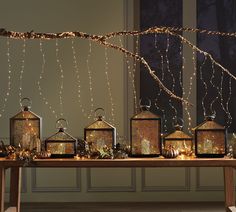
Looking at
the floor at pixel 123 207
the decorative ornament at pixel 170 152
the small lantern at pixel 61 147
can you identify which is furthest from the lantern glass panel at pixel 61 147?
the floor at pixel 123 207

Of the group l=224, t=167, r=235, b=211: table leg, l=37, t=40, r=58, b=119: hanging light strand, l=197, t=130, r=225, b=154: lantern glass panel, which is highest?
l=37, t=40, r=58, b=119: hanging light strand

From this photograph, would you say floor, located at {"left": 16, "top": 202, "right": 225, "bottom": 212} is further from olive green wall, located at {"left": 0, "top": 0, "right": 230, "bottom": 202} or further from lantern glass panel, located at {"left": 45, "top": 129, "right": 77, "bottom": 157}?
lantern glass panel, located at {"left": 45, "top": 129, "right": 77, "bottom": 157}

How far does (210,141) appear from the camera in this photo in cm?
381

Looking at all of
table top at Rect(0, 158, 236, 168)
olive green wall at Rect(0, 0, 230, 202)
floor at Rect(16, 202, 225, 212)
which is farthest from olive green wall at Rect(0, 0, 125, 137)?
table top at Rect(0, 158, 236, 168)

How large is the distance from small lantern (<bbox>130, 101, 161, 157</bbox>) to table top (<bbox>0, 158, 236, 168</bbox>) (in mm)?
125

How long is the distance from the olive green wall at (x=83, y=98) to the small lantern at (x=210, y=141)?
109 inches

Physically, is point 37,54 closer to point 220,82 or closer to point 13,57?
point 13,57

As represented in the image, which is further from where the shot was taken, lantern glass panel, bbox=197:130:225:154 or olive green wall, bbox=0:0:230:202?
olive green wall, bbox=0:0:230:202

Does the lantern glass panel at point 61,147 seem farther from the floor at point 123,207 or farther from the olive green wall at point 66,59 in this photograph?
the olive green wall at point 66,59

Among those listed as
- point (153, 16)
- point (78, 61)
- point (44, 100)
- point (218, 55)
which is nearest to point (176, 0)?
point (153, 16)

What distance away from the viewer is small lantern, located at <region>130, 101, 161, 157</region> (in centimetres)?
384

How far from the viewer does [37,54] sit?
6555 mm

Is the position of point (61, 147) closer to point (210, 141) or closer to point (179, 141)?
point (179, 141)

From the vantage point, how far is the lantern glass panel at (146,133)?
384 cm
